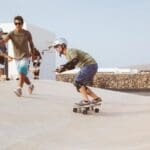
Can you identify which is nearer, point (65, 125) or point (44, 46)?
point (65, 125)

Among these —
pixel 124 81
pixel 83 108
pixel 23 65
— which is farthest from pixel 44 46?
pixel 83 108

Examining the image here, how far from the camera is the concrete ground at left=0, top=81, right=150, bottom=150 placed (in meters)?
7.27

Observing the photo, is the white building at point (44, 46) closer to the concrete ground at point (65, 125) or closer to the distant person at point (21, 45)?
the concrete ground at point (65, 125)

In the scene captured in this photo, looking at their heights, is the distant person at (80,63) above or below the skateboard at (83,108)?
above

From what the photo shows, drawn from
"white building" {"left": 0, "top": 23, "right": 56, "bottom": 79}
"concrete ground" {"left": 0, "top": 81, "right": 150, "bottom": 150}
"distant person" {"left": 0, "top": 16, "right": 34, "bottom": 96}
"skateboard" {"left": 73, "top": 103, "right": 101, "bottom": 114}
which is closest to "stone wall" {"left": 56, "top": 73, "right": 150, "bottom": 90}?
"white building" {"left": 0, "top": 23, "right": 56, "bottom": 79}

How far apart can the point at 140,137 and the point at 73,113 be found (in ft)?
9.23

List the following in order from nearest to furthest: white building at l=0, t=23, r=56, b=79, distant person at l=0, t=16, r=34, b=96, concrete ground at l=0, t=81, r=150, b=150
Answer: concrete ground at l=0, t=81, r=150, b=150 → distant person at l=0, t=16, r=34, b=96 → white building at l=0, t=23, r=56, b=79

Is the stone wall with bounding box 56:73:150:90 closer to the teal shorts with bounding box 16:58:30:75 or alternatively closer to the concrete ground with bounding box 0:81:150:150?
the concrete ground with bounding box 0:81:150:150

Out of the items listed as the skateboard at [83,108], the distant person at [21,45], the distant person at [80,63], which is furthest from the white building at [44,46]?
the distant person at [80,63]

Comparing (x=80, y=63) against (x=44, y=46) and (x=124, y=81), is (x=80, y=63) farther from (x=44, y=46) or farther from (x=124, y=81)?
(x=44, y=46)

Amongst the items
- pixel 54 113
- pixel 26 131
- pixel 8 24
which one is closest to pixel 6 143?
pixel 26 131

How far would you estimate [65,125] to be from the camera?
895 centimetres

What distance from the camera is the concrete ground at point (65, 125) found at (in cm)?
727

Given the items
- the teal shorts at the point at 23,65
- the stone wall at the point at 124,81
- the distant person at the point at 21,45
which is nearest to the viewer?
the distant person at the point at 21,45
